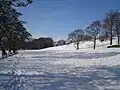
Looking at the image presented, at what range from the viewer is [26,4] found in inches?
813

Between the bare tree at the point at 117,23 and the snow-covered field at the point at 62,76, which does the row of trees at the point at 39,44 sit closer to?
the bare tree at the point at 117,23

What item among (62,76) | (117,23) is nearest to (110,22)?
(117,23)

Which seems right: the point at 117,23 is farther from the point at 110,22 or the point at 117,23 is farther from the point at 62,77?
the point at 62,77

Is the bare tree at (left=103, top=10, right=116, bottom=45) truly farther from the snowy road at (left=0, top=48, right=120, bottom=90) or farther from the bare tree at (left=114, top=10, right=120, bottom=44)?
the snowy road at (left=0, top=48, right=120, bottom=90)

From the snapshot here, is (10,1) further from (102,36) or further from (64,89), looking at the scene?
(102,36)

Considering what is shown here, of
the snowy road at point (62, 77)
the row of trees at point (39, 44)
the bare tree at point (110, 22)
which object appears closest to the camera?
the snowy road at point (62, 77)

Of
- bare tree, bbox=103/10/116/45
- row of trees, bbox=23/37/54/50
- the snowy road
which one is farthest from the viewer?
row of trees, bbox=23/37/54/50

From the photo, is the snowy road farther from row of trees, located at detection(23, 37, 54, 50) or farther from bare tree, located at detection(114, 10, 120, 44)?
row of trees, located at detection(23, 37, 54, 50)

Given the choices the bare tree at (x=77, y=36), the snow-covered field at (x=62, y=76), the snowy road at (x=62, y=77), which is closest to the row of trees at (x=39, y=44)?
the bare tree at (x=77, y=36)

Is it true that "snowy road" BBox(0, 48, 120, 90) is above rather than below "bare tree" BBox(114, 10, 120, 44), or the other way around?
below

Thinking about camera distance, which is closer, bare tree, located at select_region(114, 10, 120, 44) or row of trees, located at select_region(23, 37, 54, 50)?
bare tree, located at select_region(114, 10, 120, 44)

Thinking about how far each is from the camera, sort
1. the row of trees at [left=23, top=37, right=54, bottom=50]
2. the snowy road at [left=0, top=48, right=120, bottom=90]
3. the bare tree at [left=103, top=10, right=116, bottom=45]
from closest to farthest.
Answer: the snowy road at [left=0, top=48, right=120, bottom=90] → the bare tree at [left=103, top=10, right=116, bottom=45] → the row of trees at [left=23, top=37, right=54, bottom=50]

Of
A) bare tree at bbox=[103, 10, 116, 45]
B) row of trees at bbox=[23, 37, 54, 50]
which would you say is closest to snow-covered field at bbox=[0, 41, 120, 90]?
bare tree at bbox=[103, 10, 116, 45]

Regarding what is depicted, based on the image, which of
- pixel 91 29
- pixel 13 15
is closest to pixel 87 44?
pixel 91 29
